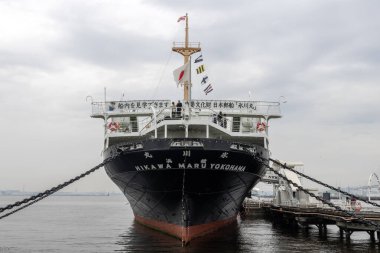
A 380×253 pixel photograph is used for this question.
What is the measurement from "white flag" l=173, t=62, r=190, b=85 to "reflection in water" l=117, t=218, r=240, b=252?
893 cm

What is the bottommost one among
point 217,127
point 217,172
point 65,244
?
point 65,244

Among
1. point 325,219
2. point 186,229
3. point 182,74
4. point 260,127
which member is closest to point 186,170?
point 186,229

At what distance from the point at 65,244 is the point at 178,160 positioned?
1069 cm

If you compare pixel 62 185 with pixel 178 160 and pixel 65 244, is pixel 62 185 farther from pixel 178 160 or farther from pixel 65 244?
pixel 65 244

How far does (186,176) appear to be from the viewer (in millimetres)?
22281

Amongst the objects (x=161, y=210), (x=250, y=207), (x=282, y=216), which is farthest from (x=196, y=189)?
(x=250, y=207)

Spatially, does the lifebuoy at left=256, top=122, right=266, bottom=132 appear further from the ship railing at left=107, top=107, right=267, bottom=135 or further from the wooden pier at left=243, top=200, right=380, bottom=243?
the wooden pier at left=243, top=200, right=380, bottom=243

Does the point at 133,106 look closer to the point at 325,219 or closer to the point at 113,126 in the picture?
the point at 113,126

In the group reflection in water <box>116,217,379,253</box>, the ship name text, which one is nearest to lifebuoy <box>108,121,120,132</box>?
reflection in water <box>116,217,379,253</box>

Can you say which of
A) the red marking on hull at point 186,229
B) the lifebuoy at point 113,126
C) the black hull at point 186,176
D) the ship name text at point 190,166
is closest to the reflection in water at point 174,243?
the red marking on hull at point 186,229

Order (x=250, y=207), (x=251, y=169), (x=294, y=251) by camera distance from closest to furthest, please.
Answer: (x=294, y=251)
(x=251, y=169)
(x=250, y=207)

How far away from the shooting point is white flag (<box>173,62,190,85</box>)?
26.4 metres

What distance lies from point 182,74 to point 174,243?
9.54m

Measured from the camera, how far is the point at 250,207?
5862 cm
